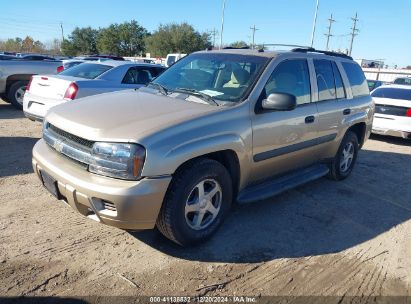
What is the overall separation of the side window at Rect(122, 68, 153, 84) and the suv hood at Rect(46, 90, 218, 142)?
404cm

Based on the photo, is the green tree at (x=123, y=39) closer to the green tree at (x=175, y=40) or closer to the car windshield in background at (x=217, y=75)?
the green tree at (x=175, y=40)

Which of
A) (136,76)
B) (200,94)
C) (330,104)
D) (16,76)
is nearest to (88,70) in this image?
(136,76)

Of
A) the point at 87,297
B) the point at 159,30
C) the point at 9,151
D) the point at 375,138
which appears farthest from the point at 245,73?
the point at 159,30

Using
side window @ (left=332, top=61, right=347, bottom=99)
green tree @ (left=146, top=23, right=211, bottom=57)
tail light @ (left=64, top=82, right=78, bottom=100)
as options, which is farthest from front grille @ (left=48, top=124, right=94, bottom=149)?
green tree @ (left=146, top=23, right=211, bottom=57)

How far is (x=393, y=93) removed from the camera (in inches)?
394

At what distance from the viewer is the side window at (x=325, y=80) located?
16.0 feet

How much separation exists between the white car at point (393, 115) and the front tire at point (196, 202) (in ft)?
22.7

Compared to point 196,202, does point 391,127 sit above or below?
below

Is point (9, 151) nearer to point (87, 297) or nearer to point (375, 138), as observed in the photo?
point (87, 297)

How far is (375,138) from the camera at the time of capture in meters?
10.2

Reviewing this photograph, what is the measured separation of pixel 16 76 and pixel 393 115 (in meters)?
9.94

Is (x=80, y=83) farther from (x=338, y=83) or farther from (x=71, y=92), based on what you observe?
(x=338, y=83)

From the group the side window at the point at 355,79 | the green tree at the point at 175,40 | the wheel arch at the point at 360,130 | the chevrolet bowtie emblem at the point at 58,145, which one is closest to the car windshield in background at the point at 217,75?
the chevrolet bowtie emblem at the point at 58,145

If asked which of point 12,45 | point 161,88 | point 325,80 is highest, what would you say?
point 325,80
